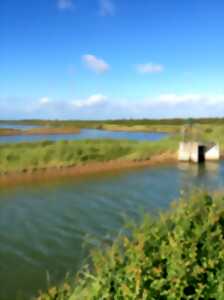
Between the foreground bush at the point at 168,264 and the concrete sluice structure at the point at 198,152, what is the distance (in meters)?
24.7

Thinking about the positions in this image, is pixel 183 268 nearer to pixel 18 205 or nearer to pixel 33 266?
→ pixel 33 266

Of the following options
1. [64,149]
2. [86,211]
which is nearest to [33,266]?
[86,211]

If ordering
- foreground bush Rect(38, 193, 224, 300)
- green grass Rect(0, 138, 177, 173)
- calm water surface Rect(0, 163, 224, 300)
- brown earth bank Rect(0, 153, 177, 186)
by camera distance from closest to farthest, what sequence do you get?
foreground bush Rect(38, 193, 224, 300)
calm water surface Rect(0, 163, 224, 300)
brown earth bank Rect(0, 153, 177, 186)
green grass Rect(0, 138, 177, 173)

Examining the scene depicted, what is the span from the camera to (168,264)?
4.03 m

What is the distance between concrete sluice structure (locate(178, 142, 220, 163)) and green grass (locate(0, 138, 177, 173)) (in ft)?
5.09

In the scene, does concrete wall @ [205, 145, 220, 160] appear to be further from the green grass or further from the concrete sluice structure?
the green grass

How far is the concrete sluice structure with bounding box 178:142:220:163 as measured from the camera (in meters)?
29.2

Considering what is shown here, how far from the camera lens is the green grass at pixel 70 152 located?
2436 centimetres

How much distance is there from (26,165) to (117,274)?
20571mm

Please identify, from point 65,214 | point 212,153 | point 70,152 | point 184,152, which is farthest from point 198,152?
point 65,214

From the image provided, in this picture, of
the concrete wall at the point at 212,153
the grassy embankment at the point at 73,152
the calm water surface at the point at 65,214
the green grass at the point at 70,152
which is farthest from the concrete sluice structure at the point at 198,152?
the calm water surface at the point at 65,214

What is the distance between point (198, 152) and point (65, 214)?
1723 cm

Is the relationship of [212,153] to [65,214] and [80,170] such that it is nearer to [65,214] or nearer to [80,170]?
[80,170]

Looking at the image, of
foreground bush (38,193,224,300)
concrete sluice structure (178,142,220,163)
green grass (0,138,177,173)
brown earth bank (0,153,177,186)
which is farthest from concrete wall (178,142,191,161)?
foreground bush (38,193,224,300)
